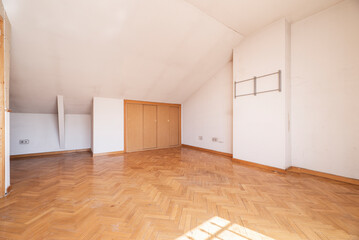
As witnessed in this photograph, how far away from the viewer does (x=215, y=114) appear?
15.6 feet

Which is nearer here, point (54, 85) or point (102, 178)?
point (102, 178)

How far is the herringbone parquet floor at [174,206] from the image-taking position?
4.36ft

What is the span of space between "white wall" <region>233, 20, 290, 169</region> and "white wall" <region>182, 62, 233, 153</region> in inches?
25.2

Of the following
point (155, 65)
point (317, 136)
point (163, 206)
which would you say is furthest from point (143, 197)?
point (317, 136)

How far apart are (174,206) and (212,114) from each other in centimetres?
354

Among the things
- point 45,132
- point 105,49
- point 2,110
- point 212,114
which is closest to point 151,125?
point 212,114

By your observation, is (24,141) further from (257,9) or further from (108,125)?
(257,9)

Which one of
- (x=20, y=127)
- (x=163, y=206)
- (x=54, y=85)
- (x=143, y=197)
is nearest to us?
(x=163, y=206)

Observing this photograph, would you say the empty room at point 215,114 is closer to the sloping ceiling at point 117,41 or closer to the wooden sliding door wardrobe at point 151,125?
the sloping ceiling at point 117,41

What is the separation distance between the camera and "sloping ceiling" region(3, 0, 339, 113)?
7.95ft

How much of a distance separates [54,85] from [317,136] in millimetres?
5819

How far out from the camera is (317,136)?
2.79 meters

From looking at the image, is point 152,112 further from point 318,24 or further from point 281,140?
point 318,24

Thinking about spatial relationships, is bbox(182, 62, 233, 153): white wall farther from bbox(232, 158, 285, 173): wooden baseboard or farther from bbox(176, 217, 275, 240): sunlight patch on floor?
bbox(176, 217, 275, 240): sunlight patch on floor
